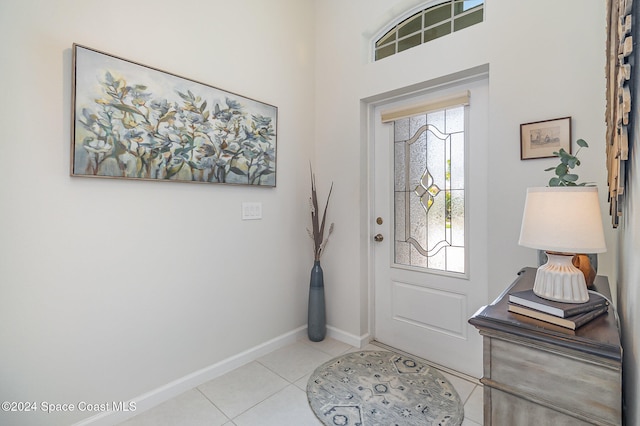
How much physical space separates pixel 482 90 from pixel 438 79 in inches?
11.8

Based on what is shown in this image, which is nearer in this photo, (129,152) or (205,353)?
(129,152)

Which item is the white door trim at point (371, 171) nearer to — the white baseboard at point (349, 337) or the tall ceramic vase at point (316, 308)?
the white baseboard at point (349, 337)

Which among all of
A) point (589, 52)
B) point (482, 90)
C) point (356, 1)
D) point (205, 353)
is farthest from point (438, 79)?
point (205, 353)

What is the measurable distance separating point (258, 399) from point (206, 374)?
44 centimetres

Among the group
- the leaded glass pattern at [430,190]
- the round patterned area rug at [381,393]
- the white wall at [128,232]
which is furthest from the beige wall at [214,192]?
the round patterned area rug at [381,393]

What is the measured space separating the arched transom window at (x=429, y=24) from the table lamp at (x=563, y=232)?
167 cm

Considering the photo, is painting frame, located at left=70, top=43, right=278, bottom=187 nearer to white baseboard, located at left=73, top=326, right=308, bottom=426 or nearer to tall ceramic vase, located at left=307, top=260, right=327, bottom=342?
tall ceramic vase, located at left=307, top=260, right=327, bottom=342

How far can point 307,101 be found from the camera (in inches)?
110

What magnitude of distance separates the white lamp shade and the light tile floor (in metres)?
1.30

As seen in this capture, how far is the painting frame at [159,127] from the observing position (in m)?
1.58

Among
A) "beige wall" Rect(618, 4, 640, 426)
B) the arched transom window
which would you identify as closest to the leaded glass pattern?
the arched transom window

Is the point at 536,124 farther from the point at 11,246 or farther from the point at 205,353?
the point at 11,246

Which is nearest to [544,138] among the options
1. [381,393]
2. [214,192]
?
[381,393]

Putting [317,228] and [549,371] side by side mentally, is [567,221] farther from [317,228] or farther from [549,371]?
[317,228]
